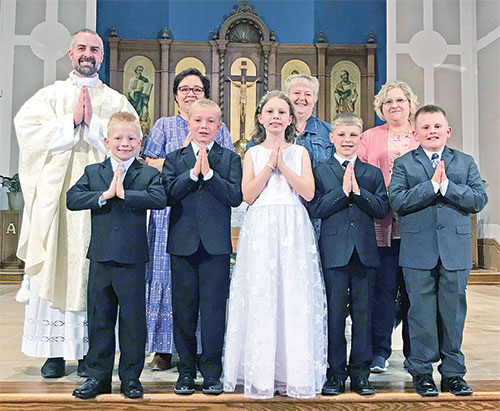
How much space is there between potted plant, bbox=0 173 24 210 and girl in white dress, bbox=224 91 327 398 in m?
7.40

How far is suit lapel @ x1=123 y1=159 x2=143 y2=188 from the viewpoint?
2930 mm

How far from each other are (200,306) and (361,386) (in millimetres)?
866

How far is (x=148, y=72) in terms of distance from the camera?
10516 millimetres

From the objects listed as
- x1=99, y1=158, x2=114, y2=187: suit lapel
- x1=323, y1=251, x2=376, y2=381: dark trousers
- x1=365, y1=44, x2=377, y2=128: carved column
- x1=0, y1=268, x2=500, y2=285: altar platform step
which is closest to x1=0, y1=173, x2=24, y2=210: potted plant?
x1=0, y1=268, x2=500, y2=285: altar platform step

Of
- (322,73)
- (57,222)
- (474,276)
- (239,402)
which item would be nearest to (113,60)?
(322,73)

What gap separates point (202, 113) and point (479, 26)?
A: 912cm

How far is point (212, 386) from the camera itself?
2.83m

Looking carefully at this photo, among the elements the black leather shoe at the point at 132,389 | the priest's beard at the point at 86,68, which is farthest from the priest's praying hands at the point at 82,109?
the black leather shoe at the point at 132,389

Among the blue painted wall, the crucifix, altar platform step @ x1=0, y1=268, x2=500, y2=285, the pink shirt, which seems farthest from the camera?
the blue painted wall

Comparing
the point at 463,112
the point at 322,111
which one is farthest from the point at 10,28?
the point at 463,112

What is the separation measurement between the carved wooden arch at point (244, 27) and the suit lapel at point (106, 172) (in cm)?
795

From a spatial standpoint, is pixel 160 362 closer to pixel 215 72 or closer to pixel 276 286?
pixel 276 286

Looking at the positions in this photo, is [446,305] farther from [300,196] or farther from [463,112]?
[463,112]

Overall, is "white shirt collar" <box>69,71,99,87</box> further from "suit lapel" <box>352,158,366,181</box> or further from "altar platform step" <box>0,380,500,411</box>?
"altar platform step" <box>0,380,500,411</box>
